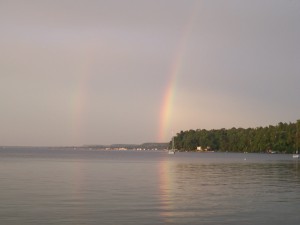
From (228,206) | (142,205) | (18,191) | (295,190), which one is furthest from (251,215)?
(18,191)

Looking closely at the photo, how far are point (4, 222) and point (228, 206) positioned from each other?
12800 mm

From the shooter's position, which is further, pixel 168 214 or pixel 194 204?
pixel 194 204

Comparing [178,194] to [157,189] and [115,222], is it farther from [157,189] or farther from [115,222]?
[115,222]

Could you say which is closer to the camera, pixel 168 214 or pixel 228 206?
pixel 168 214

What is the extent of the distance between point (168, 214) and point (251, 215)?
4.21 m

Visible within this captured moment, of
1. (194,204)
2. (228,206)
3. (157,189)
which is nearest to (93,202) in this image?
(194,204)

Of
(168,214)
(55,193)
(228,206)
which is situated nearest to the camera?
(168,214)

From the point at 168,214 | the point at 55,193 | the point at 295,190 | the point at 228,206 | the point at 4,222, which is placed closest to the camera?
the point at 4,222

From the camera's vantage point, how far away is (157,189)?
41.4m

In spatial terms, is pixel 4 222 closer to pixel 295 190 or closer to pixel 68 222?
pixel 68 222

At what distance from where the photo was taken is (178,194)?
3716 centimetres

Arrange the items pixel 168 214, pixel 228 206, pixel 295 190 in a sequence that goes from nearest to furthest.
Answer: pixel 168 214 < pixel 228 206 < pixel 295 190

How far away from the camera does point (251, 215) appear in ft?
88.3

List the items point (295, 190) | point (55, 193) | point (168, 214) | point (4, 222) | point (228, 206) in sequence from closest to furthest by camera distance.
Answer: point (4, 222), point (168, 214), point (228, 206), point (55, 193), point (295, 190)
